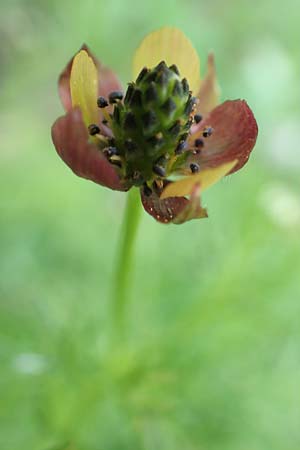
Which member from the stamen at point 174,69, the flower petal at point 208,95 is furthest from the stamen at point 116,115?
the flower petal at point 208,95

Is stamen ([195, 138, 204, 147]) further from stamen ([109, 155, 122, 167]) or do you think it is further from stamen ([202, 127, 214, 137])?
stamen ([109, 155, 122, 167])

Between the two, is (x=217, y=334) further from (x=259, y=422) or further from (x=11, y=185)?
(x=11, y=185)

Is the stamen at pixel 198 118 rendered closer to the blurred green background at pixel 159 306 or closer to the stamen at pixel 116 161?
the stamen at pixel 116 161

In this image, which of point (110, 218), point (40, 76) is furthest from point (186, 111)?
point (40, 76)

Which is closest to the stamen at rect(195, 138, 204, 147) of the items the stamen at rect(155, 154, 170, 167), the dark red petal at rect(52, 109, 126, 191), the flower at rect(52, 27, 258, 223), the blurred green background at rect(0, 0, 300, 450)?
the flower at rect(52, 27, 258, 223)

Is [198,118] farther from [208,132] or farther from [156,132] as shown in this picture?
[156,132]

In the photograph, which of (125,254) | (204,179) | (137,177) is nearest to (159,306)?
(125,254)
